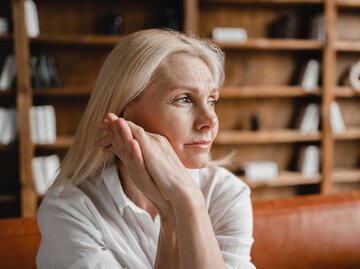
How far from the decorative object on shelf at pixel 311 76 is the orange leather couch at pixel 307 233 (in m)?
2.33

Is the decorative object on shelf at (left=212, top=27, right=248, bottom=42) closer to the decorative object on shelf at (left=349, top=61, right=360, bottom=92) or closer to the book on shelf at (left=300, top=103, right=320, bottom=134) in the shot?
the book on shelf at (left=300, top=103, right=320, bottom=134)

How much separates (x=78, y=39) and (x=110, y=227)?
7.79 feet

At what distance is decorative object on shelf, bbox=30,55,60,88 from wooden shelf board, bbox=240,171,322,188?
5.88 ft

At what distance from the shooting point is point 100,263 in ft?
3.37

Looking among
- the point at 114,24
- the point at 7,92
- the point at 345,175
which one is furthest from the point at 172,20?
the point at 345,175

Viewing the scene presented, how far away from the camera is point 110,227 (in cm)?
113

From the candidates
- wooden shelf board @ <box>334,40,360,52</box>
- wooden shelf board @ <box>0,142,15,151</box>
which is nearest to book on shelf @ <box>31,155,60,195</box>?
wooden shelf board @ <box>0,142,15,151</box>

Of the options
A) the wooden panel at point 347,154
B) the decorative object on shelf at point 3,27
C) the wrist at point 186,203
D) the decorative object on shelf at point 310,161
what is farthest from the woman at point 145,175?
the wooden panel at point 347,154

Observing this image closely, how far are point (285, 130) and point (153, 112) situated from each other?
3.08 m

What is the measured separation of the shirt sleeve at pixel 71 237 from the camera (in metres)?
1.04

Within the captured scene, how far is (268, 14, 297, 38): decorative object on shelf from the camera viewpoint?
3.77 metres

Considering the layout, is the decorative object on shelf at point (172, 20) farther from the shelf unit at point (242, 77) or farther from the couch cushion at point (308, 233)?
the couch cushion at point (308, 233)

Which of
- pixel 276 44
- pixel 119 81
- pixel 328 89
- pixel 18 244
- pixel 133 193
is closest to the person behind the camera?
pixel 119 81

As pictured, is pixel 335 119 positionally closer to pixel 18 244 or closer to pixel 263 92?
pixel 263 92
